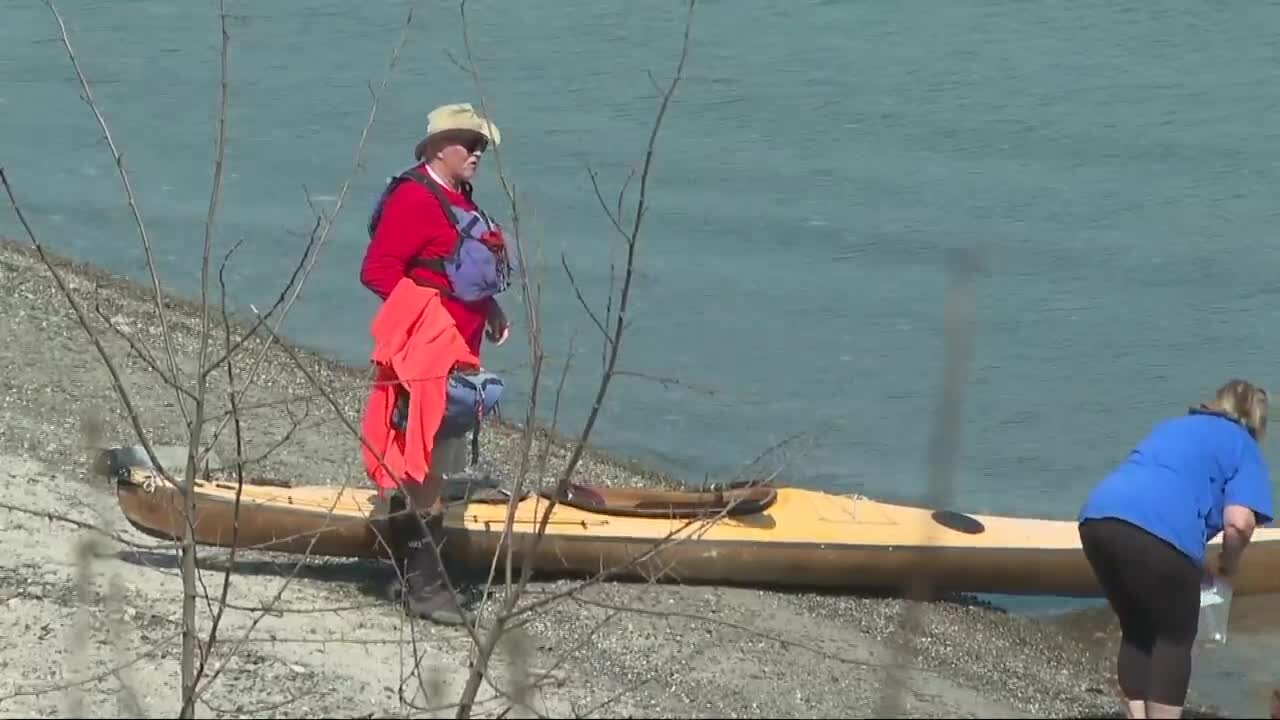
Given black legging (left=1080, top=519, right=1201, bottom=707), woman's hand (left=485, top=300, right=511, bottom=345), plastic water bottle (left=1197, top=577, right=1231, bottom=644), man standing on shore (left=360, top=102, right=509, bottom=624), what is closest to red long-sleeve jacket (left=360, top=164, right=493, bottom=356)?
man standing on shore (left=360, top=102, right=509, bottom=624)

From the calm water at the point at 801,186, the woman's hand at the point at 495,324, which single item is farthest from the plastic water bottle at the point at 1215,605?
the calm water at the point at 801,186

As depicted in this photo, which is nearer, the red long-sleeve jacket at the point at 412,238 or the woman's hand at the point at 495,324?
the red long-sleeve jacket at the point at 412,238

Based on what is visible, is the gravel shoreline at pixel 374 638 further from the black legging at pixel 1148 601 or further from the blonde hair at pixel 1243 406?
the blonde hair at pixel 1243 406

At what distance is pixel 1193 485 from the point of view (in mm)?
5574

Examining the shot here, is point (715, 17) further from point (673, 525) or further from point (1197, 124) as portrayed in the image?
point (673, 525)

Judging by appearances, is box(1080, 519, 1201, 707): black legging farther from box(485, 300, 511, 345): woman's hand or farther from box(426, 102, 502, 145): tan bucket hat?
box(426, 102, 502, 145): tan bucket hat

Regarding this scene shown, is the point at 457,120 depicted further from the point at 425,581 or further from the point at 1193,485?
the point at 1193,485

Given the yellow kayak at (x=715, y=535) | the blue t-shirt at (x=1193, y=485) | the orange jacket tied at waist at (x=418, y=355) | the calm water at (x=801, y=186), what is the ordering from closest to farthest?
the blue t-shirt at (x=1193, y=485)
the orange jacket tied at waist at (x=418, y=355)
the yellow kayak at (x=715, y=535)
the calm water at (x=801, y=186)

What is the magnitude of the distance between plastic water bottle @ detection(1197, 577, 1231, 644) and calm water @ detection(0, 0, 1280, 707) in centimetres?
273

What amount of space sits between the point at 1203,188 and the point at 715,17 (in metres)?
4.90

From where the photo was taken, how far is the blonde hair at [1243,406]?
18.5 ft

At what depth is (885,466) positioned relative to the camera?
9297mm

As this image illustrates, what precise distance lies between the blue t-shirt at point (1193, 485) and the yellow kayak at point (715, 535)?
3.12 feet

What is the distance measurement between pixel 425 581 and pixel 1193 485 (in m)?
2.30
